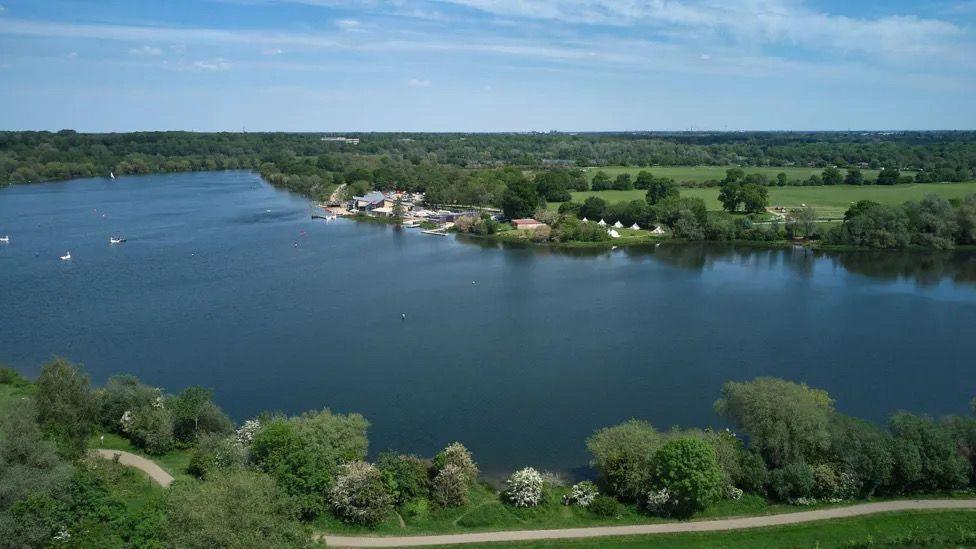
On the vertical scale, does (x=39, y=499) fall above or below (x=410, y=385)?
above

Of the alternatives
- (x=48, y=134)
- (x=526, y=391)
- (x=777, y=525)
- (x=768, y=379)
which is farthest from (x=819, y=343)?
(x=48, y=134)

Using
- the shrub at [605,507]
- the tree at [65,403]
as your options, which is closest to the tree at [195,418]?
the tree at [65,403]

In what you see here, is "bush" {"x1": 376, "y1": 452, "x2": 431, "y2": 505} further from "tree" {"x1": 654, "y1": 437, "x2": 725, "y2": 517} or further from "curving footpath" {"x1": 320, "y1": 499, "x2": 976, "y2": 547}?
"tree" {"x1": 654, "y1": 437, "x2": 725, "y2": 517}

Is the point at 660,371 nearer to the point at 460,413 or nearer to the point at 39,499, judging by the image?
the point at 460,413

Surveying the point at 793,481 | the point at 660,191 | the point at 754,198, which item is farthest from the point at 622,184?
the point at 793,481

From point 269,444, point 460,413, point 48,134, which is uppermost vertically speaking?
point 48,134

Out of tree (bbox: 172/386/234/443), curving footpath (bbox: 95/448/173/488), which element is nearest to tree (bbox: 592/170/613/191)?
tree (bbox: 172/386/234/443)

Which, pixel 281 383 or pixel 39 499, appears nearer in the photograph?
pixel 39 499
